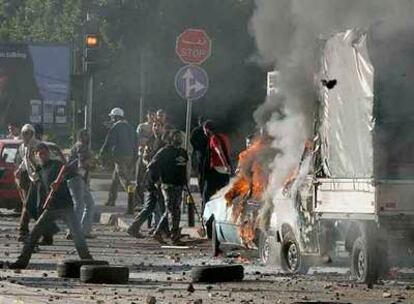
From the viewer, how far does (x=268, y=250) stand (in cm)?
1695

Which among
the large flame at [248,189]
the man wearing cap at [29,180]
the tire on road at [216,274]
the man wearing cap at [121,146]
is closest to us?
the tire on road at [216,274]

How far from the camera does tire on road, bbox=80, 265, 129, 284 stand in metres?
14.9

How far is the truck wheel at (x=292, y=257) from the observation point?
631 inches

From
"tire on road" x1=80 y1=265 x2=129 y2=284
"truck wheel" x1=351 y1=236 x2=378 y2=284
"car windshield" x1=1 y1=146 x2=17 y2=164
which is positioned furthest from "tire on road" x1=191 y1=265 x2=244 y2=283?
"car windshield" x1=1 y1=146 x2=17 y2=164

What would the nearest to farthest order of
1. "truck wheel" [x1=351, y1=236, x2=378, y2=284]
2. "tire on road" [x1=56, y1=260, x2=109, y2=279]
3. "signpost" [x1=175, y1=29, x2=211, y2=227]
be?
"truck wheel" [x1=351, y1=236, x2=378, y2=284]
"tire on road" [x1=56, y1=260, x2=109, y2=279]
"signpost" [x1=175, y1=29, x2=211, y2=227]

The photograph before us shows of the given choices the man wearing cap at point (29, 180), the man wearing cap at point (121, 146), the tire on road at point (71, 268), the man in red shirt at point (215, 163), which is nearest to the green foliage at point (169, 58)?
the man wearing cap at point (121, 146)

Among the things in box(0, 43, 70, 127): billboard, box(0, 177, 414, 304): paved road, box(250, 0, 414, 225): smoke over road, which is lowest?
box(0, 177, 414, 304): paved road

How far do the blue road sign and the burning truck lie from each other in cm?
714

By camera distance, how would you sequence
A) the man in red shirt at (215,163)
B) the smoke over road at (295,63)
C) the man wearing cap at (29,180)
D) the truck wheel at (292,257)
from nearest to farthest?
the truck wheel at (292,257) < the smoke over road at (295,63) < the man wearing cap at (29,180) < the man in red shirt at (215,163)

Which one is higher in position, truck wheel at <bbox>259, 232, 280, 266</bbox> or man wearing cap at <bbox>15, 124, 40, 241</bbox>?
man wearing cap at <bbox>15, 124, 40, 241</bbox>

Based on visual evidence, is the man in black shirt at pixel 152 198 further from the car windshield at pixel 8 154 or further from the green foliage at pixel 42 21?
the green foliage at pixel 42 21

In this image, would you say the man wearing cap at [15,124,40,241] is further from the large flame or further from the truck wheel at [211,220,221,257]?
the large flame

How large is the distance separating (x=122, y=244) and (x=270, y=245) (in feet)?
16.9

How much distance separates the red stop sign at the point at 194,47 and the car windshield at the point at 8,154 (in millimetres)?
5933
